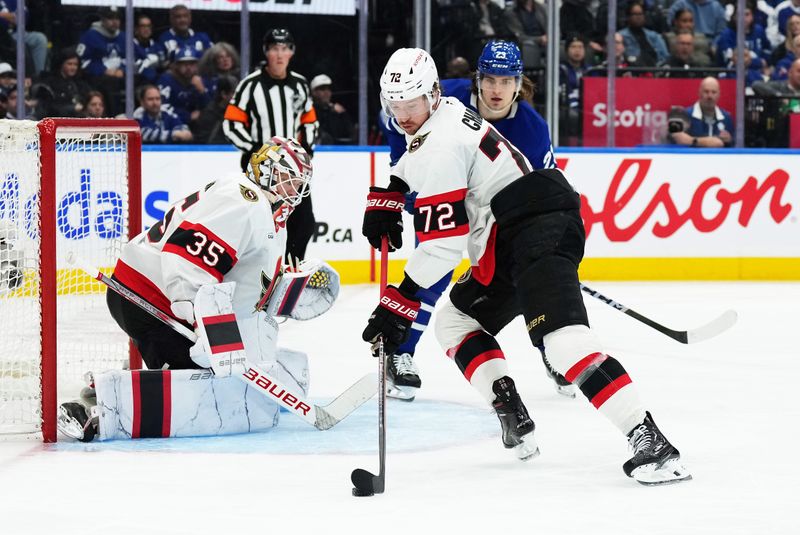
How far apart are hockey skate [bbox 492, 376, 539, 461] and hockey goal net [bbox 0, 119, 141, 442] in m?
1.06

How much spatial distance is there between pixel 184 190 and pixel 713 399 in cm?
355

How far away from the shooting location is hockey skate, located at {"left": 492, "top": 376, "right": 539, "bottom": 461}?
2.99m

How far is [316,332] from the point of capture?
527 centimetres

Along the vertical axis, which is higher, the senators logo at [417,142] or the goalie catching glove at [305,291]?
the senators logo at [417,142]

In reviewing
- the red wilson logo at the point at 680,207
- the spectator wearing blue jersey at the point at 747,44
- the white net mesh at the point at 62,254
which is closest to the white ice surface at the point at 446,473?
the white net mesh at the point at 62,254

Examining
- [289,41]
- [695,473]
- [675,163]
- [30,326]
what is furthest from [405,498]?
[675,163]

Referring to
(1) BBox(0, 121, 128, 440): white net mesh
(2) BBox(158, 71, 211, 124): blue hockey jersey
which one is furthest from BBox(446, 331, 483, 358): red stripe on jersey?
(2) BBox(158, 71, 211, 124): blue hockey jersey

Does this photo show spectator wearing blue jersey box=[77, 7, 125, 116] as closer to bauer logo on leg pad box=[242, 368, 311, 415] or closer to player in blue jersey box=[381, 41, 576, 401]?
player in blue jersey box=[381, 41, 576, 401]

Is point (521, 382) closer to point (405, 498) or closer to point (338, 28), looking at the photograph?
point (405, 498)

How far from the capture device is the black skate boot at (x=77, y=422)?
3158 millimetres

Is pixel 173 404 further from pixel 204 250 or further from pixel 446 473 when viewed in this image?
pixel 446 473

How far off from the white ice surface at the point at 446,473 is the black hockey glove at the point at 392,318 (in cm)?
31

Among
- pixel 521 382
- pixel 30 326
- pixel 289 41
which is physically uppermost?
pixel 289 41

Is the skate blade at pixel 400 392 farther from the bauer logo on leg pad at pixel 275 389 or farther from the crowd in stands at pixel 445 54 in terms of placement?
the crowd in stands at pixel 445 54
